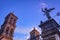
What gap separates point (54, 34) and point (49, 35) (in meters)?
1.24

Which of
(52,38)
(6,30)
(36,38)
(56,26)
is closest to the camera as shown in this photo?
(52,38)

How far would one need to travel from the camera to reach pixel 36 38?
27.5m

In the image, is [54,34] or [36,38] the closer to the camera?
[54,34]

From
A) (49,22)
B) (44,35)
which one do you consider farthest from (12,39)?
(49,22)

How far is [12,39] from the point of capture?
95.2ft

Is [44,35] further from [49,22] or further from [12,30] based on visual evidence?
[12,30]

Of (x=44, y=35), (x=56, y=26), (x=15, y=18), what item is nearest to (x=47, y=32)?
(x=44, y=35)

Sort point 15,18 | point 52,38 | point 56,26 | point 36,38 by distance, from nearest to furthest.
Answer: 1. point 52,38
2. point 56,26
3. point 36,38
4. point 15,18

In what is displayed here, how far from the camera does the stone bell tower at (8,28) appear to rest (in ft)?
91.8

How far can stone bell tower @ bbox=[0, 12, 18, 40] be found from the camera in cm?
2798

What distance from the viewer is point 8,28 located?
30188mm

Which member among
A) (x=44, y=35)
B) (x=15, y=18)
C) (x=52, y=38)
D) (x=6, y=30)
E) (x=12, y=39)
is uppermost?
(x=15, y=18)

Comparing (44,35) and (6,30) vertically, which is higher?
Answer: (6,30)

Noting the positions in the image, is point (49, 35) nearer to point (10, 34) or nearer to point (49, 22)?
point (49, 22)
